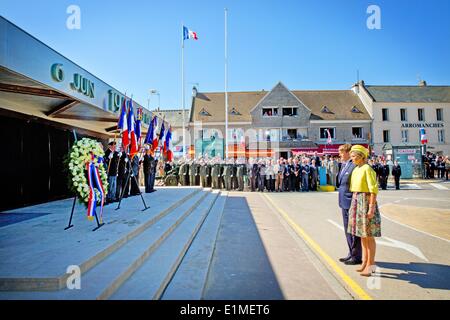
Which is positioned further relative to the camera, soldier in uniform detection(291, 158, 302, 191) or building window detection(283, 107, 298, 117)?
building window detection(283, 107, 298, 117)

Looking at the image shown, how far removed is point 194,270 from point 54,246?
229 centimetres

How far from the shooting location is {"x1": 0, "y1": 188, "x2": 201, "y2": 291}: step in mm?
3320

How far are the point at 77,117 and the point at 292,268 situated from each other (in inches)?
391

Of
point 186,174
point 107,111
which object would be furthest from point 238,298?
point 186,174

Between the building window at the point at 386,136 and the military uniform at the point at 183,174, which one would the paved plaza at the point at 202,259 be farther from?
the building window at the point at 386,136

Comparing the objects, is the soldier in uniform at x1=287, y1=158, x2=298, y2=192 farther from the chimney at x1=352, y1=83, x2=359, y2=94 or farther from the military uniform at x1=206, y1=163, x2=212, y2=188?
the chimney at x1=352, y1=83, x2=359, y2=94

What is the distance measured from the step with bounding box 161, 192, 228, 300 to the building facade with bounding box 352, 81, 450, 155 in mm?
39900

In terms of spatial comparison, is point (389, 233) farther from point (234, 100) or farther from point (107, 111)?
point (234, 100)

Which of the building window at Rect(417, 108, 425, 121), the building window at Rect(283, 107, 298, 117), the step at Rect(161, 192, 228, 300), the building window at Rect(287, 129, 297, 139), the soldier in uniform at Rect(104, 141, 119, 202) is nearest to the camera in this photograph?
the step at Rect(161, 192, 228, 300)

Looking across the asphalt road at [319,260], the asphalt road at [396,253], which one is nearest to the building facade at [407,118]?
the asphalt road at [396,253]

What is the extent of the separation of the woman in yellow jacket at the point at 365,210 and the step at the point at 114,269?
3457 mm

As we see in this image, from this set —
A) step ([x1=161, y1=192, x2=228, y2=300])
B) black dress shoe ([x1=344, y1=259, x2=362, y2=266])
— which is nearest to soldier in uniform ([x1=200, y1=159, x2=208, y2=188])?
step ([x1=161, y1=192, x2=228, y2=300])

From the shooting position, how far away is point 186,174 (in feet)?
59.3

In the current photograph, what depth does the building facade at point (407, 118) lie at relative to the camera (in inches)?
1581
